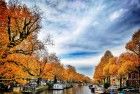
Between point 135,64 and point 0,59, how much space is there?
49977mm

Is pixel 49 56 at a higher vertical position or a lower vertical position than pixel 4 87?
higher

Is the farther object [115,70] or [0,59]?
[115,70]

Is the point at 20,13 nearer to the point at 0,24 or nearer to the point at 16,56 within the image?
the point at 0,24

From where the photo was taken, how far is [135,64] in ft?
277

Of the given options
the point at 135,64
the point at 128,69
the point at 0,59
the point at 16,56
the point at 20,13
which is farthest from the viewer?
the point at 128,69

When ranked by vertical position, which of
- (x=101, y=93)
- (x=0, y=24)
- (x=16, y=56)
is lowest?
(x=101, y=93)

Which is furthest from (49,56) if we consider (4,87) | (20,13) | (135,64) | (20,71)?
(20,13)

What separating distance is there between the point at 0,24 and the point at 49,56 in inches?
2893

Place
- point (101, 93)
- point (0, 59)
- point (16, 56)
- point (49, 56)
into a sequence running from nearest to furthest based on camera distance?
point (0, 59) → point (16, 56) → point (101, 93) → point (49, 56)

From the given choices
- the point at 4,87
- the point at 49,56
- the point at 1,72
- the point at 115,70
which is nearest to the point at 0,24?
the point at 1,72

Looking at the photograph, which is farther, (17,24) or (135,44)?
(135,44)

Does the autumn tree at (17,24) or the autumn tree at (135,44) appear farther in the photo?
the autumn tree at (135,44)

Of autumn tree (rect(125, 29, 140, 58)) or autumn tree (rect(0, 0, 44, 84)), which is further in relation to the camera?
autumn tree (rect(125, 29, 140, 58))

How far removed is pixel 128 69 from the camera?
9244 cm
